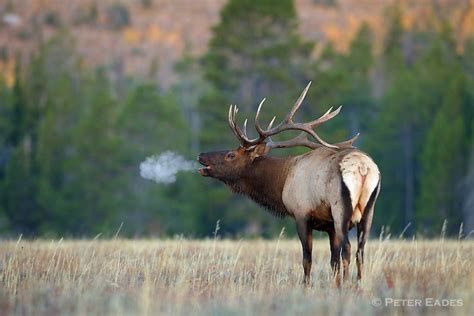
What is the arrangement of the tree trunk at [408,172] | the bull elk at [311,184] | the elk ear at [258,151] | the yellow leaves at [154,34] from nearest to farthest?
the bull elk at [311,184] < the elk ear at [258,151] < the tree trunk at [408,172] < the yellow leaves at [154,34]

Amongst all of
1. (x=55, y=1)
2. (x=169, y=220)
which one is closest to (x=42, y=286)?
(x=169, y=220)

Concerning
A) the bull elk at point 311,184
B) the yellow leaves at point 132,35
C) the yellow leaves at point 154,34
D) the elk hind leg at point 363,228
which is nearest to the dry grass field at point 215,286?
the elk hind leg at point 363,228

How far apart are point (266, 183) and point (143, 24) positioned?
136 metres

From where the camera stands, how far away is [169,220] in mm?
43125

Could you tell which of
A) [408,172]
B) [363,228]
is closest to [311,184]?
[363,228]

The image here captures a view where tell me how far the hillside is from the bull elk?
95568 mm

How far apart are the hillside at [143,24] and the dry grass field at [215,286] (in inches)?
3798

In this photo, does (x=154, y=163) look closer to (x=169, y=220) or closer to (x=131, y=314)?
(x=131, y=314)

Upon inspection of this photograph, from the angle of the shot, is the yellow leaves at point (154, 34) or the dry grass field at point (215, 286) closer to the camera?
the dry grass field at point (215, 286)

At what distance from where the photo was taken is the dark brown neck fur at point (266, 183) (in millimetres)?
Result: 12781

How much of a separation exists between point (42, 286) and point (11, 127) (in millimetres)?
39649

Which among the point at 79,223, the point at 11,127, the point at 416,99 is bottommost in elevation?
the point at 79,223

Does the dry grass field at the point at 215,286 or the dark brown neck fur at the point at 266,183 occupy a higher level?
the dark brown neck fur at the point at 266,183

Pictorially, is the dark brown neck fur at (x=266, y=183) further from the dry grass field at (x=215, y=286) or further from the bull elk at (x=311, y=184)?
the dry grass field at (x=215, y=286)
